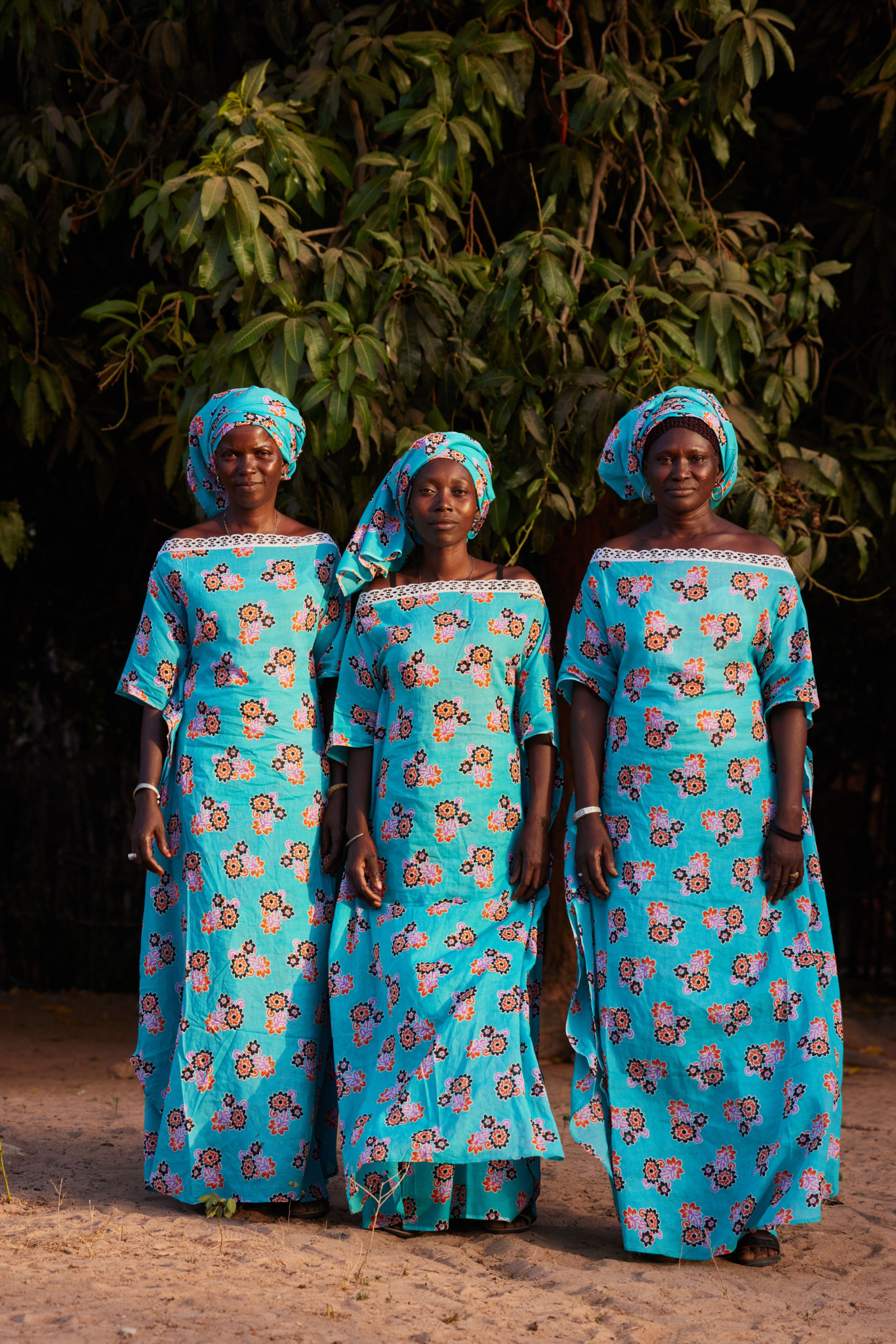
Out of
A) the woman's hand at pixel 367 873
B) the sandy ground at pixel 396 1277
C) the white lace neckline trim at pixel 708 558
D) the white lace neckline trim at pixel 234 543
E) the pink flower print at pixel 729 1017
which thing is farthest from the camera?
the white lace neckline trim at pixel 234 543

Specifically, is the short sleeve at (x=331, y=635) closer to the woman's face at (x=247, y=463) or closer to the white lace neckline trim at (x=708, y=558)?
the woman's face at (x=247, y=463)

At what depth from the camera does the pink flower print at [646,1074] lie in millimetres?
3420

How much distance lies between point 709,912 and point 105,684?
676 centimetres

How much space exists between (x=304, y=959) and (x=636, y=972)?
86 centimetres

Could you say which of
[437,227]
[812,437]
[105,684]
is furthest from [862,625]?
[437,227]

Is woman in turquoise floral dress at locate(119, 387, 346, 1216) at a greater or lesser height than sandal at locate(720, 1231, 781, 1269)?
greater

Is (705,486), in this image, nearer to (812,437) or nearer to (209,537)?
(209,537)

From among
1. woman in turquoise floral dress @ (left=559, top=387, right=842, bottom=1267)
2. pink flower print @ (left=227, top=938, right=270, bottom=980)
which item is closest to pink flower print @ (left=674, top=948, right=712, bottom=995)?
woman in turquoise floral dress @ (left=559, top=387, right=842, bottom=1267)

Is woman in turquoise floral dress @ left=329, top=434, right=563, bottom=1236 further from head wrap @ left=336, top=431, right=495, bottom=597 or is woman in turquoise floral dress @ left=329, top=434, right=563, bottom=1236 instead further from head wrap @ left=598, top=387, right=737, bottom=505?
head wrap @ left=598, top=387, right=737, bottom=505

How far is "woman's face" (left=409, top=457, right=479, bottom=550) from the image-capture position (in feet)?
12.0

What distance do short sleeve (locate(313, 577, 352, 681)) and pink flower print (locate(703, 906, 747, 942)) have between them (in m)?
1.14

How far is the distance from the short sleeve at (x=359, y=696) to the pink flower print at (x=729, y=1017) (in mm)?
1064

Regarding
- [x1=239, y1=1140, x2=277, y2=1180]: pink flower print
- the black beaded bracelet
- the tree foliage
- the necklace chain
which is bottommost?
[x1=239, y1=1140, x2=277, y2=1180]: pink flower print

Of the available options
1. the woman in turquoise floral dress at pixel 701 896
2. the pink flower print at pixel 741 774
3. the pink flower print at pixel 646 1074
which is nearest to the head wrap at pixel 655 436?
the woman in turquoise floral dress at pixel 701 896
